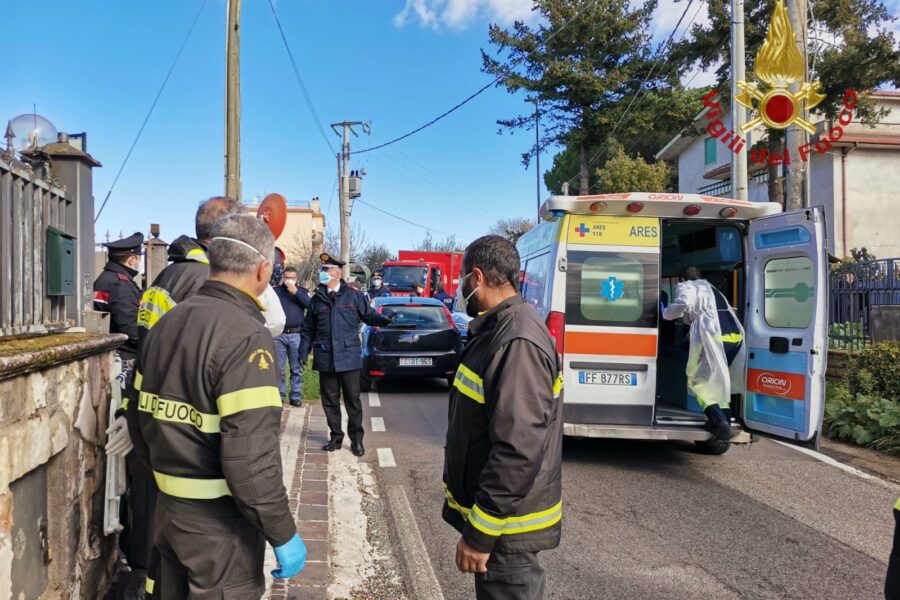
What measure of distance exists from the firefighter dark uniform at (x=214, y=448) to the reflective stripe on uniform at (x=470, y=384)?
26.4 inches

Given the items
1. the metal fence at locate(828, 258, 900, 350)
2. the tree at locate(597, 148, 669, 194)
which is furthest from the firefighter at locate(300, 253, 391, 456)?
the tree at locate(597, 148, 669, 194)

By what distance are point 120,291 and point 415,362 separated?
6.04 m

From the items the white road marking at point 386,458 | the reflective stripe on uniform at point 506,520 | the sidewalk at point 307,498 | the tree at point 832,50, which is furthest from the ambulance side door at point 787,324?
the tree at point 832,50

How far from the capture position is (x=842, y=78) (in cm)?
1540

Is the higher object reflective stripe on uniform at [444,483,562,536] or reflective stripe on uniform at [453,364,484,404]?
reflective stripe on uniform at [453,364,484,404]

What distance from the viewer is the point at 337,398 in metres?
6.87

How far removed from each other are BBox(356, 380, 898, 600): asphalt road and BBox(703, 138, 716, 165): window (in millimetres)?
24523

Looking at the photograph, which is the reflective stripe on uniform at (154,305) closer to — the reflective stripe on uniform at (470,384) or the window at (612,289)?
the reflective stripe on uniform at (470,384)

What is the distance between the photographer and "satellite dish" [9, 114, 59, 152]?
361 cm

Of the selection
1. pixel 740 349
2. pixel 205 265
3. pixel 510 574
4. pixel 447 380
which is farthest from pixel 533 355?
pixel 447 380

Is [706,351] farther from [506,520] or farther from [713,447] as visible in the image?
[506,520]

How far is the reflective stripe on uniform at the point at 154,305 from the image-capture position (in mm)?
3166

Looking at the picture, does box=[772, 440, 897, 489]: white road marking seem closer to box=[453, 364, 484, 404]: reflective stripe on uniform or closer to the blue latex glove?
box=[453, 364, 484, 404]: reflective stripe on uniform

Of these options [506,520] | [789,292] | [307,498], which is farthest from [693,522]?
[506,520]
